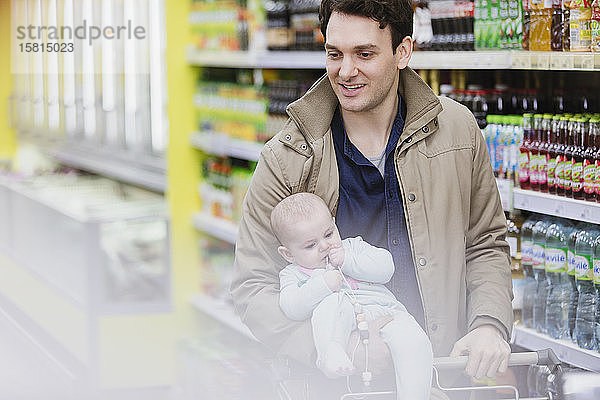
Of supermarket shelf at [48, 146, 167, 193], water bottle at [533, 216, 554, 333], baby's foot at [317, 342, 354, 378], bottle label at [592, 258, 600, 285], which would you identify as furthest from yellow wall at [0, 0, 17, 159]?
baby's foot at [317, 342, 354, 378]

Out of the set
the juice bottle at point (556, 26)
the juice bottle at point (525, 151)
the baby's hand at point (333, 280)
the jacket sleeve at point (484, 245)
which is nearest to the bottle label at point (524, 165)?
the juice bottle at point (525, 151)

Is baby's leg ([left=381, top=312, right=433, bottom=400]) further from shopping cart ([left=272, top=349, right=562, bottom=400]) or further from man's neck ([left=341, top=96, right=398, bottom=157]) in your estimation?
man's neck ([left=341, top=96, right=398, bottom=157])

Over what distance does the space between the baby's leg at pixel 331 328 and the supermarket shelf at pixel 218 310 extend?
2.92 meters

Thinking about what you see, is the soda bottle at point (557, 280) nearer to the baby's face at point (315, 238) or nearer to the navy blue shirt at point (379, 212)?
the navy blue shirt at point (379, 212)

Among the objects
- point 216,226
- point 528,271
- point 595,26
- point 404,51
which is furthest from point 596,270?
point 216,226

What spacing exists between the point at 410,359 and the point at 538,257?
144 cm

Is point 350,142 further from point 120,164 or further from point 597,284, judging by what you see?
point 120,164

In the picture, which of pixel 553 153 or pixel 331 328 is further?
pixel 553 153

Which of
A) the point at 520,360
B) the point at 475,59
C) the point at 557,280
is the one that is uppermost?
the point at 475,59

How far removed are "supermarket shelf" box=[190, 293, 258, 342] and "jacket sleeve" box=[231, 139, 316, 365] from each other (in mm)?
2707

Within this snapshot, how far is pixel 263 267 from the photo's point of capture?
207 cm

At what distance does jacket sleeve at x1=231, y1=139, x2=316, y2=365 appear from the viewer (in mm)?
2018

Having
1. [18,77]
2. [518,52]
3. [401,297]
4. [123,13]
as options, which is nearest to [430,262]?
[401,297]

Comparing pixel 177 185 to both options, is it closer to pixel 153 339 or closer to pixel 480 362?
pixel 153 339
